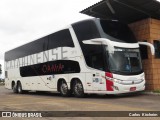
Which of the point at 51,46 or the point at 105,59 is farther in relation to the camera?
the point at 51,46

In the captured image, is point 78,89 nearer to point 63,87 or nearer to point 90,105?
point 63,87

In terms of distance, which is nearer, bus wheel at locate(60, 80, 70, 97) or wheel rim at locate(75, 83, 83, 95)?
wheel rim at locate(75, 83, 83, 95)

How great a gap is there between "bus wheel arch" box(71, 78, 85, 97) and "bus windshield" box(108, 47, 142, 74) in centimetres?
249

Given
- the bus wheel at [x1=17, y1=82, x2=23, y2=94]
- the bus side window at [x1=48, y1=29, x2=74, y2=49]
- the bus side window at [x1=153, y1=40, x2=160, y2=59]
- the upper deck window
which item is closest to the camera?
the upper deck window

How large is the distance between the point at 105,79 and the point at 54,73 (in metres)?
5.02

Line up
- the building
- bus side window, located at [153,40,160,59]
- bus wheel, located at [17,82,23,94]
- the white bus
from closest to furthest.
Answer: the white bus
the building
bus side window, located at [153,40,160,59]
bus wheel, located at [17,82,23,94]

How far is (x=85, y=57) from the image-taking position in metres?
17.1

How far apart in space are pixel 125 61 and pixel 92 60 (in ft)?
5.35

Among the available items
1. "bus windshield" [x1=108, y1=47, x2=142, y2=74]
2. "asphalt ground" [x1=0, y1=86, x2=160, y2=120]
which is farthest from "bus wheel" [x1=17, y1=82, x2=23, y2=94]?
"bus windshield" [x1=108, y1=47, x2=142, y2=74]

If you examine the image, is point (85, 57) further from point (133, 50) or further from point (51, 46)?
point (51, 46)

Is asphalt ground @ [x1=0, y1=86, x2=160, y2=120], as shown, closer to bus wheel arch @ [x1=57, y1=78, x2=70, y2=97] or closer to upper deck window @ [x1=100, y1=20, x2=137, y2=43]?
bus wheel arch @ [x1=57, y1=78, x2=70, y2=97]

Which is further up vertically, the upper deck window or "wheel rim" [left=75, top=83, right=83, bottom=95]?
the upper deck window

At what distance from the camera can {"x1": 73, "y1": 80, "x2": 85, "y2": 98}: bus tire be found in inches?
696

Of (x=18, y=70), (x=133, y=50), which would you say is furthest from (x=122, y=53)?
(x=18, y=70)
